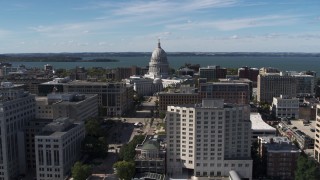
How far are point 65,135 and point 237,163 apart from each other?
97.4 feet

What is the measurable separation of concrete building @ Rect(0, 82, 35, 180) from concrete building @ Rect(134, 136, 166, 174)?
21.2 meters

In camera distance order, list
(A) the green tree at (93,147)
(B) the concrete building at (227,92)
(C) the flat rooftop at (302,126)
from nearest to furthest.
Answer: (A) the green tree at (93,147), (C) the flat rooftop at (302,126), (B) the concrete building at (227,92)

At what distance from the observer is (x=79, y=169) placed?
212 ft

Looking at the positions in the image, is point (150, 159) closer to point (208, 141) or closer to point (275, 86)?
point (208, 141)

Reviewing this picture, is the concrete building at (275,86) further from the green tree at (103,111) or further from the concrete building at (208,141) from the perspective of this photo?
the concrete building at (208,141)

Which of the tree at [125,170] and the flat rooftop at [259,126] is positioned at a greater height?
the flat rooftop at [259,126]

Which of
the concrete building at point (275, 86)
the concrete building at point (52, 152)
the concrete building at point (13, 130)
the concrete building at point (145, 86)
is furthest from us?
the concrete building at point (145, 86)

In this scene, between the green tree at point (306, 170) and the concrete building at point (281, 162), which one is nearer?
the green tree at point (306, 170)

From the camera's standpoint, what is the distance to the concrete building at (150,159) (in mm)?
68875

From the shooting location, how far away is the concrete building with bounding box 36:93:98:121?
95.8 m

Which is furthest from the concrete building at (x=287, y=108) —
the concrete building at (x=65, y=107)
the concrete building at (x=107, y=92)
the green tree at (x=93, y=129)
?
the green tree at (x=93, y=129)

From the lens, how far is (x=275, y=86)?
147750mm

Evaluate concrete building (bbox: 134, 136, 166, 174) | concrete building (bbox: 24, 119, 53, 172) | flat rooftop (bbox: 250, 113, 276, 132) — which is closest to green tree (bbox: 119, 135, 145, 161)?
concrete building (bbox: 134, 136, 166, 174)

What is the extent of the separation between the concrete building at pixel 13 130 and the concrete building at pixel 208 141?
26733 millimetres
